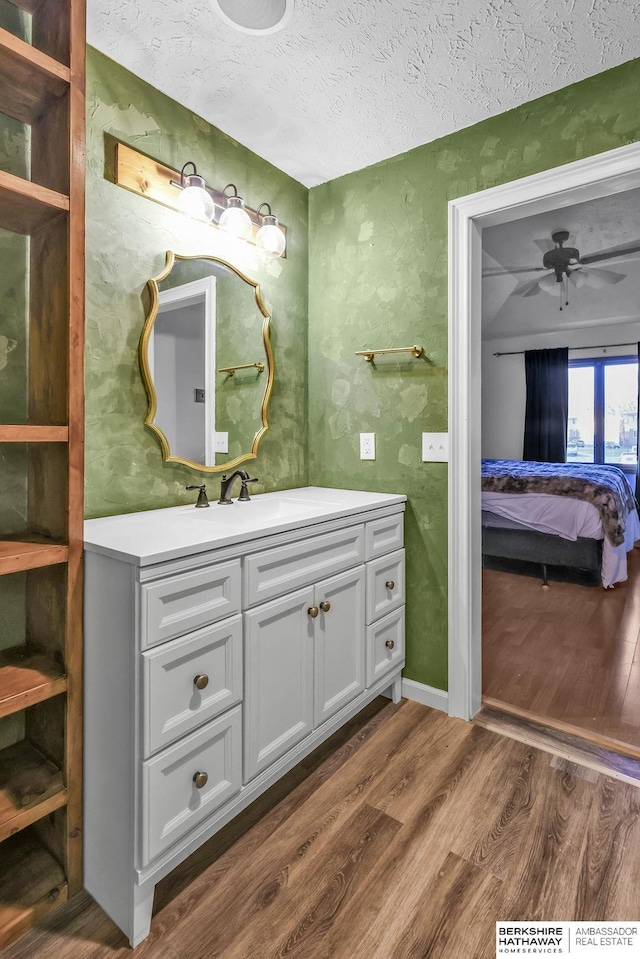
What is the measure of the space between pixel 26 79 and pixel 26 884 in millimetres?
2022

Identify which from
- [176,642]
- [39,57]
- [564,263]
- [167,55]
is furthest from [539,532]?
[39,57]

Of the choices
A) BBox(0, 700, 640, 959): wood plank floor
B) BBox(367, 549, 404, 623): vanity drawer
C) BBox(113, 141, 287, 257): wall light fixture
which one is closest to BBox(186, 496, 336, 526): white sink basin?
BBox(367, 549, 404, 623): vanity drawer

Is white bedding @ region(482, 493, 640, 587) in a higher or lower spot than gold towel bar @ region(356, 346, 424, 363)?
lower

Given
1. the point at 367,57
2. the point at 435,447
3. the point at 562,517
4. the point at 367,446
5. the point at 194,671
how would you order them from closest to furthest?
the point at 194,671
the point at 367,57
the point at 435,447
the point at 367,446
the point at 562,517

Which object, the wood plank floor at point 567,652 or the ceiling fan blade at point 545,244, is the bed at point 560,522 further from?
the ceiling fan blade at point 545,244

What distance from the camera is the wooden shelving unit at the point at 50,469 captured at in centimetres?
123

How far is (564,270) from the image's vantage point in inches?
172

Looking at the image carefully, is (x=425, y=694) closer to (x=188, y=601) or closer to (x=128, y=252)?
A: (x=188, y=601)

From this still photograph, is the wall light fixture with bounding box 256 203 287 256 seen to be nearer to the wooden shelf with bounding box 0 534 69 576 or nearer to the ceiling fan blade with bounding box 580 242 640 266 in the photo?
the wooden shelf with bounding box 0 534 69 576

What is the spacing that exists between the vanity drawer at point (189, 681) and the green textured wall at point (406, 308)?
107 centimetres

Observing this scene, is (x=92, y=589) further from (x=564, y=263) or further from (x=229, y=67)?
(x=564, y=263)

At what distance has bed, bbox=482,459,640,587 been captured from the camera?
3805 millimetres

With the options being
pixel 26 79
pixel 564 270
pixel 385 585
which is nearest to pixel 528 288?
pixel 564 270

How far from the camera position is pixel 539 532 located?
405 centimetres
